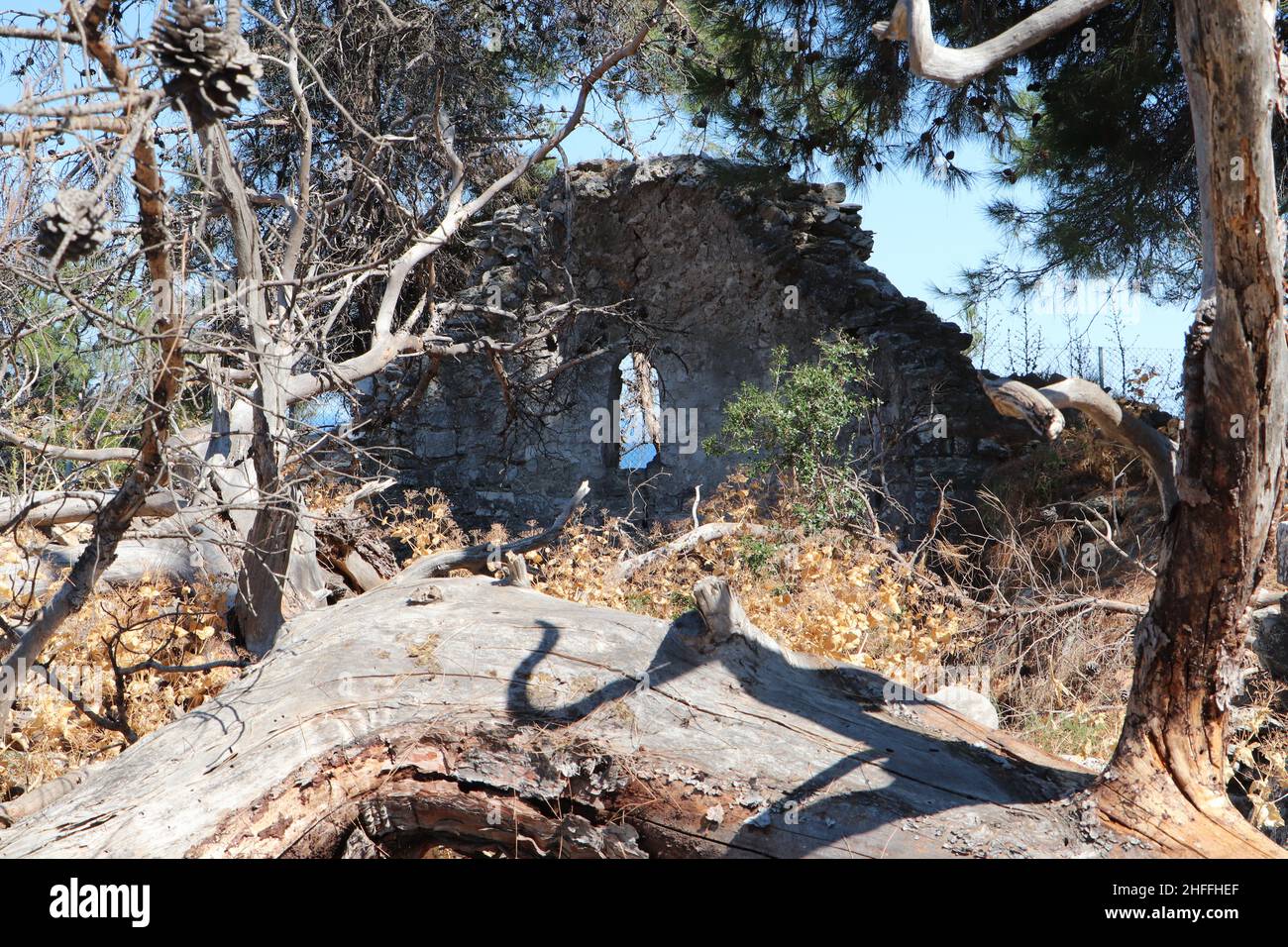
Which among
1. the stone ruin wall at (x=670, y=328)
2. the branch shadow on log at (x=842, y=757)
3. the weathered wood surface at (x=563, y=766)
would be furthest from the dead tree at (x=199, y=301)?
the stone ruin wall at (x=670, y=328)

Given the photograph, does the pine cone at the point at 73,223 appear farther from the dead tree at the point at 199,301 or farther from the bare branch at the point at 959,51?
the bare branch at the point at 959,51

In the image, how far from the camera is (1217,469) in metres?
2.65

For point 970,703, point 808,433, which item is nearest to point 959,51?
point 970,703

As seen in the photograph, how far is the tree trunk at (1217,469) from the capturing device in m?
2.48

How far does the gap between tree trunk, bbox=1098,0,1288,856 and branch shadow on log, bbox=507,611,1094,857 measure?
257 millimetres

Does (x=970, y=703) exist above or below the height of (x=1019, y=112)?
below

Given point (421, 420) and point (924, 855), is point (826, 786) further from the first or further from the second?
point (421, 420)

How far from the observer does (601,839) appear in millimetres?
2742

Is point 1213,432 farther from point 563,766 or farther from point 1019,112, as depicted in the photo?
point 1019,112

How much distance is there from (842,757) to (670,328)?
8635 millimetres

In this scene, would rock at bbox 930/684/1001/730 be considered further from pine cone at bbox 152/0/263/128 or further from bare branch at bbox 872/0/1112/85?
pine cone at bbox 152/0/263/128

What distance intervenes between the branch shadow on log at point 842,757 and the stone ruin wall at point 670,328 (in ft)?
19.8

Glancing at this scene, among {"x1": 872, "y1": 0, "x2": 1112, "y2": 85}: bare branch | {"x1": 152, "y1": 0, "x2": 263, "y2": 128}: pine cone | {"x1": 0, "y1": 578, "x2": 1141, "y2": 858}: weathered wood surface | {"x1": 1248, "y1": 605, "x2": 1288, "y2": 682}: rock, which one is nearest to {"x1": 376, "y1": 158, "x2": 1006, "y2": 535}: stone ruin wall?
{"x1": 1248, "y1": 605, "x2": 1288, "y2": 682}: rock
